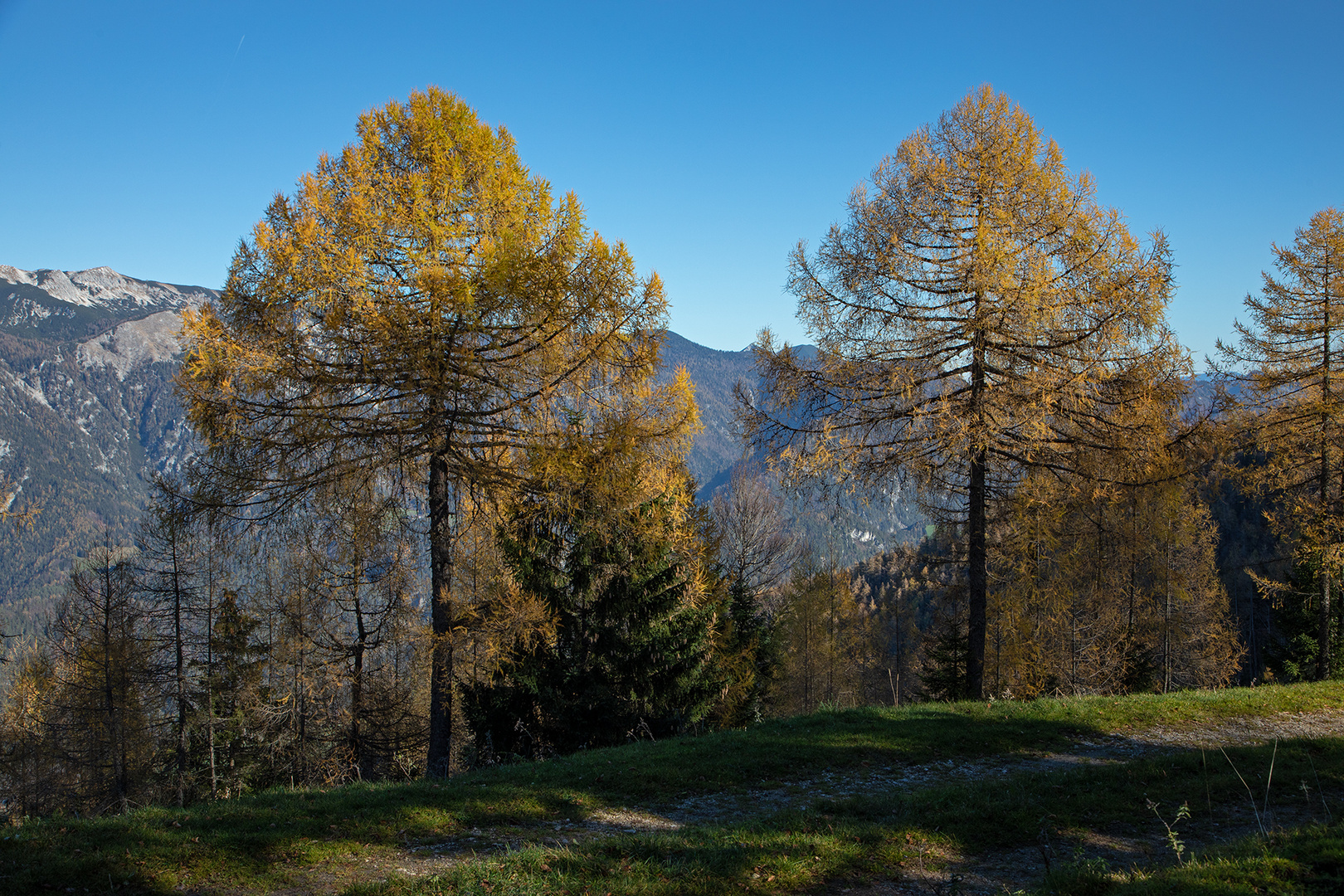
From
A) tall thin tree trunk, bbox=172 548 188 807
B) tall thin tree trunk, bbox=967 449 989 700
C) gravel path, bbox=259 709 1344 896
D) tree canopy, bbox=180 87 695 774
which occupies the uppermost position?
tree canopy, bbox=180 87 695 774

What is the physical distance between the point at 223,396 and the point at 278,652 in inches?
533

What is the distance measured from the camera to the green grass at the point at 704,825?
4.96 metres

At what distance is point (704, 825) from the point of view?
6625mm

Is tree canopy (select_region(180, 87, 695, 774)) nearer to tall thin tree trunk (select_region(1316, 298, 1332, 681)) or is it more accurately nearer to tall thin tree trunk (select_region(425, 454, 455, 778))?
tall thin tree trunk (select_region(425, 454, 455, 778))

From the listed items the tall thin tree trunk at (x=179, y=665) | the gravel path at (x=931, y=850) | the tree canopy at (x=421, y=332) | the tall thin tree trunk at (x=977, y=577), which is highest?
the tree canopy at (x=421, y=332)

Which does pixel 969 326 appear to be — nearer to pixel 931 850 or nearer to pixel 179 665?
pixel 931 850

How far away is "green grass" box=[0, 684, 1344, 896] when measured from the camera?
4961mm

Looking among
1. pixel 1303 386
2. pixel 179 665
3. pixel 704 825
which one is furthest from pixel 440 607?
pixel 1303 386

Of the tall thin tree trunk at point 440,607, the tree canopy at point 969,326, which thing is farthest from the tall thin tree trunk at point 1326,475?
the tall thin tree trunk at point 440,607

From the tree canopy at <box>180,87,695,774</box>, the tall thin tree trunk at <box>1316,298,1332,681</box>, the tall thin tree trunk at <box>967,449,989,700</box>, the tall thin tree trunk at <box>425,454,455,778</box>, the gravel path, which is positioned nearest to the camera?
the gravel path

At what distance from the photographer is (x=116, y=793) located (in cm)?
2106

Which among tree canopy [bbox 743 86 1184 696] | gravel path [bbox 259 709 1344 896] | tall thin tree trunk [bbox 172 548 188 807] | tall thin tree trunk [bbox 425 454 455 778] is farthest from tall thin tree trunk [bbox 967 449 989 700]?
tall thin tree trunk [bbox 172 548 188 807]

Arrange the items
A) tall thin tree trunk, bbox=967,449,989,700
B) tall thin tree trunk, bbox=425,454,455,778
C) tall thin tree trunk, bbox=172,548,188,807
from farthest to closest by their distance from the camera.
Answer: tall thin tree trunk, bbox=172,548,188,807 → tall thin tree trunk, bbox=967,449,989,700 → tall thin tree trunk, bbox=425,454,455,778

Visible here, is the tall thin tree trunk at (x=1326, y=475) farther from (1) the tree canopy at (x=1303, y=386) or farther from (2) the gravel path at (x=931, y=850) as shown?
(2) the gravel path at (x=931, y=850)
